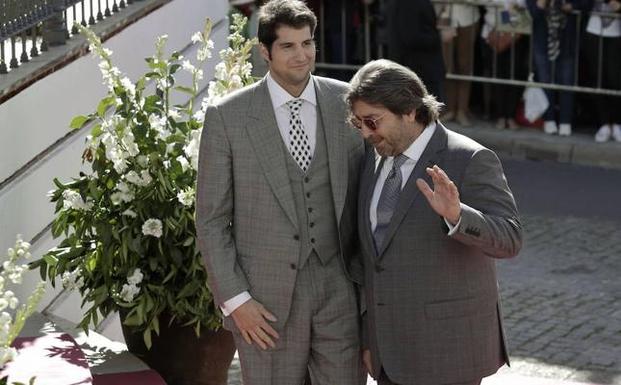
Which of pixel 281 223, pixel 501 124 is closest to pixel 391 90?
pixel 281 223

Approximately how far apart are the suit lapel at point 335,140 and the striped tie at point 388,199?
0.85ft

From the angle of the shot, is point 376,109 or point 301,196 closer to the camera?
point 376,109

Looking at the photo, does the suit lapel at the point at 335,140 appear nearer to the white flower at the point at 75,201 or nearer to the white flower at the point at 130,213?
the white flower at the point at 130,213

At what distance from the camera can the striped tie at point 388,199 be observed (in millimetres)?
5250

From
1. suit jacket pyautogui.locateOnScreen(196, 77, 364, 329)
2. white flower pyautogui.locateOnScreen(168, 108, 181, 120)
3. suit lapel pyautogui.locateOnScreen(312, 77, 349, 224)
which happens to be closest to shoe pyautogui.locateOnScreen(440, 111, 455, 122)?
white flower pyautogui.locateOnScreen(168, 108, 181, 120)

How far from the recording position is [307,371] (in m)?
5.80

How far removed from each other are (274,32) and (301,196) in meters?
0.60

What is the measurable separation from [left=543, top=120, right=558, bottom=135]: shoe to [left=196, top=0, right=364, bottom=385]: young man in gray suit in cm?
878

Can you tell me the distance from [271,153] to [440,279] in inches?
32.0

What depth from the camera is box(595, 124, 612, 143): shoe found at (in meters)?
13.8

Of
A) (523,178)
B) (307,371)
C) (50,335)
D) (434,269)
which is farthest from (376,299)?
(523,178)

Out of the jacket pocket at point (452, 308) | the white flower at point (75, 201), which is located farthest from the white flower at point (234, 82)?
the jacket pocket at point (452, 308)

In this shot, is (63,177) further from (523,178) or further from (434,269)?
(523,178)

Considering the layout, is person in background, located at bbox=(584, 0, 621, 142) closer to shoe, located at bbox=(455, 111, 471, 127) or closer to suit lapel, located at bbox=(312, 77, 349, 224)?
shoe, located at bbox=(455, 111, 471, 127)
